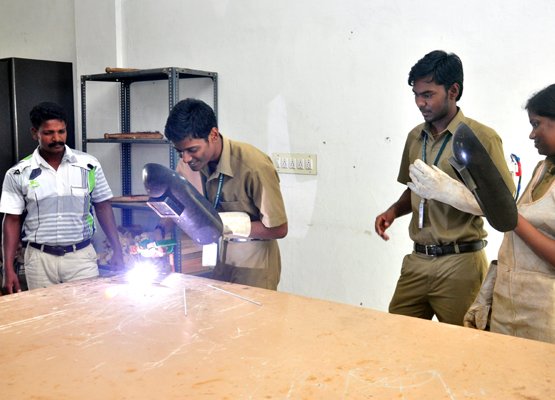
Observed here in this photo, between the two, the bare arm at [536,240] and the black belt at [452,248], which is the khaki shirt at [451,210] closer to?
the black belt at [452,248]

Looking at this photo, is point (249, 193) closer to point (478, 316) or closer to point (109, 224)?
point (478, 316)

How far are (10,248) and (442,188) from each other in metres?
2.03

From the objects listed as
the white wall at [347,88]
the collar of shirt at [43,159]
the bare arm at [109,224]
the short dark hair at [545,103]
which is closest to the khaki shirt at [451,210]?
the short dark hair at [545,103]

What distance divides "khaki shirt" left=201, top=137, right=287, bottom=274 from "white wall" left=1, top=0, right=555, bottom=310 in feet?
3.29

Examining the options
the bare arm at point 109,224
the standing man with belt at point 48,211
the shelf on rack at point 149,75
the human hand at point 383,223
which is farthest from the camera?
the shelf on rack at point 149,75

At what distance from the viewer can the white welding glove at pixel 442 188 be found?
2.09 m

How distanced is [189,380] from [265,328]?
386mm

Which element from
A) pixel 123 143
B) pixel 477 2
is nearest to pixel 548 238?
pixel 477 2

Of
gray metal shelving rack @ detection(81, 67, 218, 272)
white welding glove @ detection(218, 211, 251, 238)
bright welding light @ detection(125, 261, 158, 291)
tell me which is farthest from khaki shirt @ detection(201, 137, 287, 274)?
gray metal shelving rack @ detection(81, 67, 218, 272)

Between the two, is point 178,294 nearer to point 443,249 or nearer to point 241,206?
point 241,206

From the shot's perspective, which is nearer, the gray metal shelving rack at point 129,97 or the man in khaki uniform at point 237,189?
the man in khaki uniform at point 237,189

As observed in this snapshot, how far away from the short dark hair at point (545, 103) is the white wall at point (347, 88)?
937 millimetres

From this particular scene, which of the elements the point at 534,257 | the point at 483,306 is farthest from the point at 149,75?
the point at 534,257

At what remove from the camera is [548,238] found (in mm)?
1837
